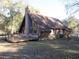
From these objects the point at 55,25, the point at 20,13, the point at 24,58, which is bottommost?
the point at 24,58

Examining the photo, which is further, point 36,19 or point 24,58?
point 36,19

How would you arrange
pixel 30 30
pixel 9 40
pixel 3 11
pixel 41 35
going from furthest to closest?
pixel 3 11 → pixel 30 30 → pixel 41 35 → pixel 9 40

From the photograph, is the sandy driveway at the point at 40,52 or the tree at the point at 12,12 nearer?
the sandy driveway at the point at 40,52

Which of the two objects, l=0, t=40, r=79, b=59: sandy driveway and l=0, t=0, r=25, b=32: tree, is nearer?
l=0, t=40, r=79, b=59: sandy driveway

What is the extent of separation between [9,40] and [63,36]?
1657 cm

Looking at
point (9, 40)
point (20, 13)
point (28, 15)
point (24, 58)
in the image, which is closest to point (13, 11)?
point (20, 13)

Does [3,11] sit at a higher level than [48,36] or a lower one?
higher

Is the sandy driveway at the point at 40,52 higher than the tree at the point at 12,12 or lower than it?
lower

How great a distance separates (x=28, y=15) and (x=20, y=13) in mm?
19986

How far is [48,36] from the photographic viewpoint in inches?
1724

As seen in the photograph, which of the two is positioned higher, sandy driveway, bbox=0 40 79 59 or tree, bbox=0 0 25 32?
tree, bbox=0 0 25 32

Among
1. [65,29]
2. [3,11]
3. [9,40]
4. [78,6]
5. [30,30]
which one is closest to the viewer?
[78,6]

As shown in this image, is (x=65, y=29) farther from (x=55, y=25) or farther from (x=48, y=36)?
(x=48, y=36)

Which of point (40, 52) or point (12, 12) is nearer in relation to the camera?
point (40, 52)
